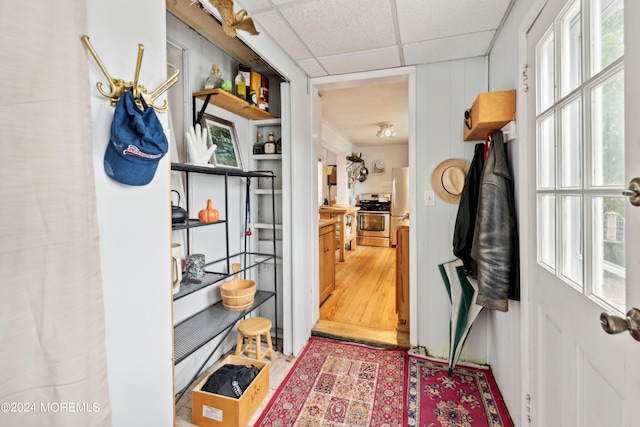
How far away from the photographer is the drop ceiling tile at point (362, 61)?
199cm

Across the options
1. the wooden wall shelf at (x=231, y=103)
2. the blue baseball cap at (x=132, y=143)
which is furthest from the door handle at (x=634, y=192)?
the wooden wall shelf at (x=231, y=103)

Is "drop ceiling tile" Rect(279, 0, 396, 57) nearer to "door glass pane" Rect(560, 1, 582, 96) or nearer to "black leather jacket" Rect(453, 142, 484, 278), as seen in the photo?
"door glass pane" Rect(560, 1, 582, 96)

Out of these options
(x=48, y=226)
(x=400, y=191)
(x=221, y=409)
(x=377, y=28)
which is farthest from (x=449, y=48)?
(x=400, y=191)

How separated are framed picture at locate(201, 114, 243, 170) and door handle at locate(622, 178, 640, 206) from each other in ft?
5.80

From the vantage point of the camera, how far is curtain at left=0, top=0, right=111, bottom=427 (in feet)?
1.97

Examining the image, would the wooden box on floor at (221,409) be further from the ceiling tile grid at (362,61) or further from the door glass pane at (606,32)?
the ceiling tile grid at (362,61)

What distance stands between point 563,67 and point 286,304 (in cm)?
206

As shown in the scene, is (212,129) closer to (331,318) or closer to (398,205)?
(331,318)

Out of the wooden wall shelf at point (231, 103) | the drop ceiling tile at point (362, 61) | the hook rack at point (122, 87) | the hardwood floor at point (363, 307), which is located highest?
the drop ceiling tile at point (362, 61)

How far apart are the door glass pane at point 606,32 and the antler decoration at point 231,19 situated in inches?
48.9

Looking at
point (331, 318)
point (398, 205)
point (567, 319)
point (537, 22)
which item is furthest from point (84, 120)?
point (398, 205)

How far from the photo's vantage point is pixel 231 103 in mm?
1920

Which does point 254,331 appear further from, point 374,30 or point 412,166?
point 374,30

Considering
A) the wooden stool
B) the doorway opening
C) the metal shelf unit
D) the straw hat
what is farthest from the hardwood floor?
the straw hat
